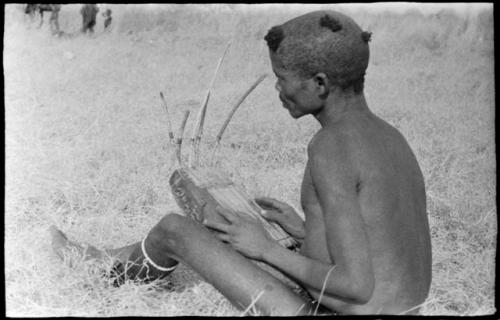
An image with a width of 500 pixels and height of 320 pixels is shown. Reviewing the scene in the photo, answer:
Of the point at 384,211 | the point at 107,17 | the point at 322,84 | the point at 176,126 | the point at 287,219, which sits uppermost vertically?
the point at 322,84

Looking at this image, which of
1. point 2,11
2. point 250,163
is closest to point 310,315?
point 2,11

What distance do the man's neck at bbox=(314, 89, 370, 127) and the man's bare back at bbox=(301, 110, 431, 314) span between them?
2 cm

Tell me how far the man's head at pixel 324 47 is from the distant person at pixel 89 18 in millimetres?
6521

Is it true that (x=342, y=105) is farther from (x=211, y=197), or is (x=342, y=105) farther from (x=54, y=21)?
(x=54, y=21)

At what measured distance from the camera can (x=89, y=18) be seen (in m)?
8.09

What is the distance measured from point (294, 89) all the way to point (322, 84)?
0.31 ft

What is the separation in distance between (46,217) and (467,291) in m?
2.18

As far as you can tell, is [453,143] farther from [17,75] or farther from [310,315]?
[17,75]

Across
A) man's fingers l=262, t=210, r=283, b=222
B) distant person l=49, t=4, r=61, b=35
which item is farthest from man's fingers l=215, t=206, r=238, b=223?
distant person l=49, t=4, r=61, b=35

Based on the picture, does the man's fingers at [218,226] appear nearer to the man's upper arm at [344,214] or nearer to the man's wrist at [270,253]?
the man's wrist at [270,253]

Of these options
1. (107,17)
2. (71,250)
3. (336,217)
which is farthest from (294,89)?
(107,17)

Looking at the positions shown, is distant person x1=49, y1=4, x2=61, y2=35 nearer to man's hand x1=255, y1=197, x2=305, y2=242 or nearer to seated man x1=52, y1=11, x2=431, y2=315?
man's hand x1=255, y1=197, x2=305, y2=242

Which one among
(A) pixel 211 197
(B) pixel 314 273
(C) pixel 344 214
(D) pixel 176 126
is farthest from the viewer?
(D) pixel 176 126

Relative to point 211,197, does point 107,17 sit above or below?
below
